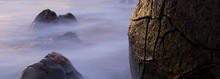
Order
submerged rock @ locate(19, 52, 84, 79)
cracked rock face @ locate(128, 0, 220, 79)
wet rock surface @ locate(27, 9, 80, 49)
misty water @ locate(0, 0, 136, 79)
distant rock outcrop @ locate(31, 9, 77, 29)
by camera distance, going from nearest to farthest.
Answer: cracked rock face @ locate(128, 0, 220, 79), submerged rock @ locate(19, 52, 84, 79), misty water @ locate(0, 0, 136, 79), wet rock surface @ locate(27, 9, 80, 49), distant rock outcrop @ locate(31, 9, 77, 29)

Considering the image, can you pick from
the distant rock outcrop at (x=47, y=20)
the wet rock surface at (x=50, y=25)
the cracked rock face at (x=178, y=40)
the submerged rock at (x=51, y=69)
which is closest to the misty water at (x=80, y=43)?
the wet rock surface at (x=50, y=25)

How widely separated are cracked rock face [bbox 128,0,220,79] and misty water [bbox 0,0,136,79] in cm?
169

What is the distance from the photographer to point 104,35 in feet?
21.7

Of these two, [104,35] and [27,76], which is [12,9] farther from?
[27,76]

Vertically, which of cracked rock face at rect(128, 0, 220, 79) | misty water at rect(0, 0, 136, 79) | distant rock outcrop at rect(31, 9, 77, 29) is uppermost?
cracked rock face at rect(128, 0, 220, 79)

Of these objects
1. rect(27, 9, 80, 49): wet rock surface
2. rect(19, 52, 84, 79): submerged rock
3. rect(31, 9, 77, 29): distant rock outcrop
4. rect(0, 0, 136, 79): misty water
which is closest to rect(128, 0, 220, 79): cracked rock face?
rect(19, 52, 84, 79): submerged rock

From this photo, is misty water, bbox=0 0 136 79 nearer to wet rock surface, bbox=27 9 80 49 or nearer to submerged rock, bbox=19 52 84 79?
wet rock surface, bbox=27 9 80 49

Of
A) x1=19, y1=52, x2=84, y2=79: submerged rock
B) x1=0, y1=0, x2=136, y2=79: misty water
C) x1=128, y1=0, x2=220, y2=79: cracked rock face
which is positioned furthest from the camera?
x1=0, y1=0, x2=136, y2=79: misty water

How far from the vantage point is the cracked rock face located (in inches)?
76.3

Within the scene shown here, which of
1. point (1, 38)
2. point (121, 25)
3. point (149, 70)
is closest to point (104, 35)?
point (121, 25)

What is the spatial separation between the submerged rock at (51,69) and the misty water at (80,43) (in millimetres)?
635

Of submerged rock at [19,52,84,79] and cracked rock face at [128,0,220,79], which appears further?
submerged rock at [19,52,84,79]

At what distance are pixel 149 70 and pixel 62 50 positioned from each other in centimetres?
338

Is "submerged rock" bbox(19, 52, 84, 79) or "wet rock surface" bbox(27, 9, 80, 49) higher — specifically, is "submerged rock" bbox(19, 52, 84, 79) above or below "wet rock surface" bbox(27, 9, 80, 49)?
above
